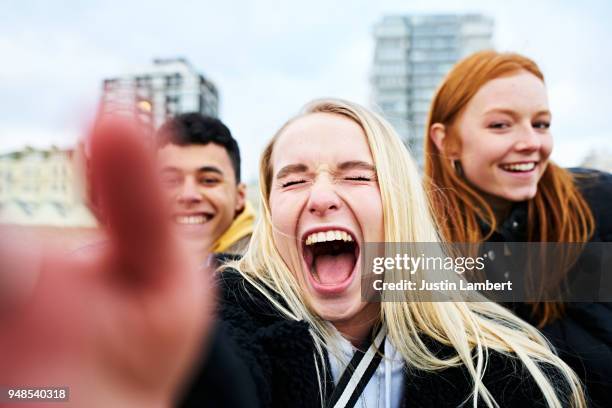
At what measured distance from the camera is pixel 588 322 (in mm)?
1814

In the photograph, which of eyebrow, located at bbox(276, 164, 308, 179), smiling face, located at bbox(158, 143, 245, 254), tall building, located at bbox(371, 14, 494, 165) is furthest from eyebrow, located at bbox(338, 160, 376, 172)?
tall building, located at bbox(371, 14, 494, 165)

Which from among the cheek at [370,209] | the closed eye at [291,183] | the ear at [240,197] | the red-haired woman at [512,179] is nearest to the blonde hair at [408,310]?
the cheek at [370,209]

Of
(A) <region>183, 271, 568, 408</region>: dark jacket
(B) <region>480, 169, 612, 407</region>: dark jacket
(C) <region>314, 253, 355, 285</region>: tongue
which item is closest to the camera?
(A) <region>183, 271, 568, 408</region>: dark jacket

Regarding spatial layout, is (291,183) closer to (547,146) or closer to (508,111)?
(508,111)

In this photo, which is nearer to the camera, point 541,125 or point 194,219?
point 541,125

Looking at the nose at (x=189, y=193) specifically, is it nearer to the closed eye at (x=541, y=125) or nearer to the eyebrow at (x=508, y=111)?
the eyebrow at (x=508, y=111)

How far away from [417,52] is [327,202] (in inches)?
1553

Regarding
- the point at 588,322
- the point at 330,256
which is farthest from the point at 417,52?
the point at 330,256

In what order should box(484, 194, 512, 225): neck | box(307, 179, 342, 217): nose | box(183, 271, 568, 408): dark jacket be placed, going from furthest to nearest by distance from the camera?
box(484, 194, 512, 225): neck < box(307, 179, 342, 217): nose < box(183, 271, 568, 408): dark jacket

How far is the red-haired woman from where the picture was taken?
1.96m

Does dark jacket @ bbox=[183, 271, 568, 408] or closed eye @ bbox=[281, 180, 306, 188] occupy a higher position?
closed eye @ bbox=[281, 180, 306, 188]

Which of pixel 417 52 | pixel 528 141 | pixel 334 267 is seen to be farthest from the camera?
pixel 417 52

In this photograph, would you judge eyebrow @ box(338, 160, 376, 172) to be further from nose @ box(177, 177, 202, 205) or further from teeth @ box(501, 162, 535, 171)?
nose @ box(177, 177, 202, 205)

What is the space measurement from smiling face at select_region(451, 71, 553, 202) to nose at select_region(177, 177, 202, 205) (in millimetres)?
1197
